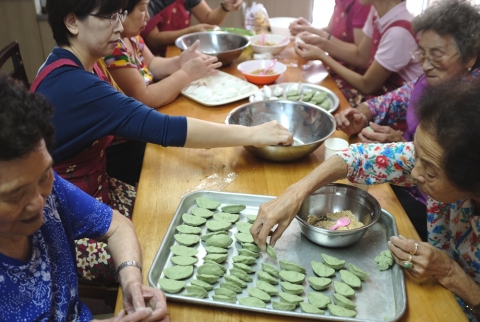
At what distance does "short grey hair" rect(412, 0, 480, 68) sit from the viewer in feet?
5.99

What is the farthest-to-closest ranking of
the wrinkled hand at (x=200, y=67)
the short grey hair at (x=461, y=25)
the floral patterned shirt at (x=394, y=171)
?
the wrinkled hand at (x=200, y=67), the short grey hair at (x=461, y=25), the floral patterned shirt at (x=394, y=171)

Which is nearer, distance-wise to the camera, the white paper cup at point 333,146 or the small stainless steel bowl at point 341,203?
the small stainless steel bowl at point 341,203

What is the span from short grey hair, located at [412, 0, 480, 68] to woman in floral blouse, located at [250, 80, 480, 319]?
0.63 m

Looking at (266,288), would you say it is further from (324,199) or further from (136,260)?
(324,199)

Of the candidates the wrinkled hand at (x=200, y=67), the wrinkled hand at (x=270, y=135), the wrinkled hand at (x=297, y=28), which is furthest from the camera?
the wrinkled hand at (x=297, y=28)

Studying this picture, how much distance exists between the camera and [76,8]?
1.58 metres

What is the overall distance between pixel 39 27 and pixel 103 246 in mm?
3528

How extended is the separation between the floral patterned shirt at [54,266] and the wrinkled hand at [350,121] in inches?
44.8

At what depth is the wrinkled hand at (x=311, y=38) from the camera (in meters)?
2.91

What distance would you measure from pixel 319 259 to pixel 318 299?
178 mm

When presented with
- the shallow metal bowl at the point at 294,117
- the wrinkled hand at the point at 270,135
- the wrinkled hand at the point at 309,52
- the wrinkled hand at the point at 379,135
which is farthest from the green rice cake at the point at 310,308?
the wrinkled hand at the point at 309,52

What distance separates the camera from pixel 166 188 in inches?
62.6

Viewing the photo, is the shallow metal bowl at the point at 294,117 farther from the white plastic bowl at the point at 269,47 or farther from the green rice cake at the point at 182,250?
the white plastic bowl at the point at 269,47

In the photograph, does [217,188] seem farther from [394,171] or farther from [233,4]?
[233,4]
